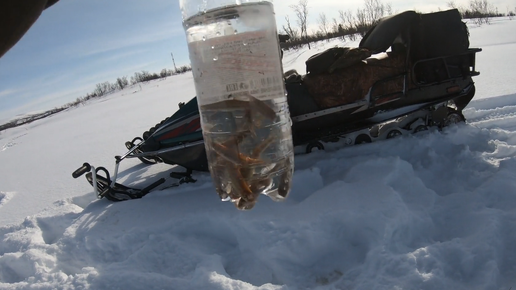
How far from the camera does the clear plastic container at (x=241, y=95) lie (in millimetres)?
1369

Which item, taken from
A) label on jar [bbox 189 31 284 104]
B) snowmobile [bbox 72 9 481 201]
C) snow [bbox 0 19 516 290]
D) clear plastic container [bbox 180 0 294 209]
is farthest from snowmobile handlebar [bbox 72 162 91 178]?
label on jar [bbox 189 31 284 104]

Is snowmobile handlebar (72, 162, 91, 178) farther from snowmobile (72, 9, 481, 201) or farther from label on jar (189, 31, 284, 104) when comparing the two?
label on jar (189, 31, 284, 104)

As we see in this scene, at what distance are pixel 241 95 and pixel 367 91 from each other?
2.72 meters

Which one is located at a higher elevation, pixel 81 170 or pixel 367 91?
pixel 367 91

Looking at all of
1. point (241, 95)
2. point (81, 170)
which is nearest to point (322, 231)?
point (241, 95)

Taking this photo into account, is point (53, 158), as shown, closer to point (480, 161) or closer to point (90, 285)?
point (90, 285)

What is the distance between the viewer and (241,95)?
137cm

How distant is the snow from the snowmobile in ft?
0.70

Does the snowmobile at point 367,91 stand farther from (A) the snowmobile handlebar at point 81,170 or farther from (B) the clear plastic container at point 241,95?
(B) the clear plastic container at point 241,95

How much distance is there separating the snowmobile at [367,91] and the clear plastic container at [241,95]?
2.21 m

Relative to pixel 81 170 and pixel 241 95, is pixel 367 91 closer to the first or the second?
pixel 241 95

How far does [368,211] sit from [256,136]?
144 centimetres

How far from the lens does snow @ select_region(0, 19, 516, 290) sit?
223cm

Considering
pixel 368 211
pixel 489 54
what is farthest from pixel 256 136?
pixel 489 54
